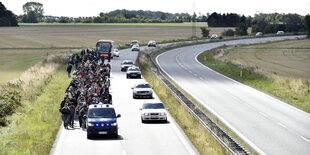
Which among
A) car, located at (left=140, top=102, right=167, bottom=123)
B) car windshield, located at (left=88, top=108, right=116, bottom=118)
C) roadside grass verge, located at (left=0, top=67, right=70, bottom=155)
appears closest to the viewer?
roadside grass verge, located at (left=0, top=67, right=70, bottom=155)

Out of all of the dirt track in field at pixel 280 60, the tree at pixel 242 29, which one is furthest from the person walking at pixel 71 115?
the tree at pixel 242 29

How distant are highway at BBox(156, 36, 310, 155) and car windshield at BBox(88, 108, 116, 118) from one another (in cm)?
639

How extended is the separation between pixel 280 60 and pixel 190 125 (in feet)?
208

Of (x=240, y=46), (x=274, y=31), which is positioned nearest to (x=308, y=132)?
(x=240, y=46)

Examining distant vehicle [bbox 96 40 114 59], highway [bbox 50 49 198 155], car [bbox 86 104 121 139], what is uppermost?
car [bbox 86 104 121 139]

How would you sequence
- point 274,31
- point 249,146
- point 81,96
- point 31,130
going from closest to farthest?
point 249,146
point 31,130
point 81,96
point 274,31

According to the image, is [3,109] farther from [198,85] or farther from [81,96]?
[198,85]

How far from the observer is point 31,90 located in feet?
150

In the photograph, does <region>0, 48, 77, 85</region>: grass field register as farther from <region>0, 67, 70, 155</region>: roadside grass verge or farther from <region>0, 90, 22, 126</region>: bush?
<region>0, 67, 70, 155</region>: roadside grass verge

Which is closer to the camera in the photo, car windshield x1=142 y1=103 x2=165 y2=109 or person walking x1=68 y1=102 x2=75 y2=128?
person walking x1=68 y1=102 x2=75 y2=128

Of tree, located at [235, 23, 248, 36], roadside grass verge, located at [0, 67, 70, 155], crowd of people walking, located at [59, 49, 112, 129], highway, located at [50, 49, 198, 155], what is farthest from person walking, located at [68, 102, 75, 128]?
tree, located at [235, 23, 248, 36]

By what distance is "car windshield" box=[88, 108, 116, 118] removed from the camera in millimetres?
27625

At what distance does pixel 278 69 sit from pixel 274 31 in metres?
116

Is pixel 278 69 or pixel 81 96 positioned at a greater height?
pixel 81 96
